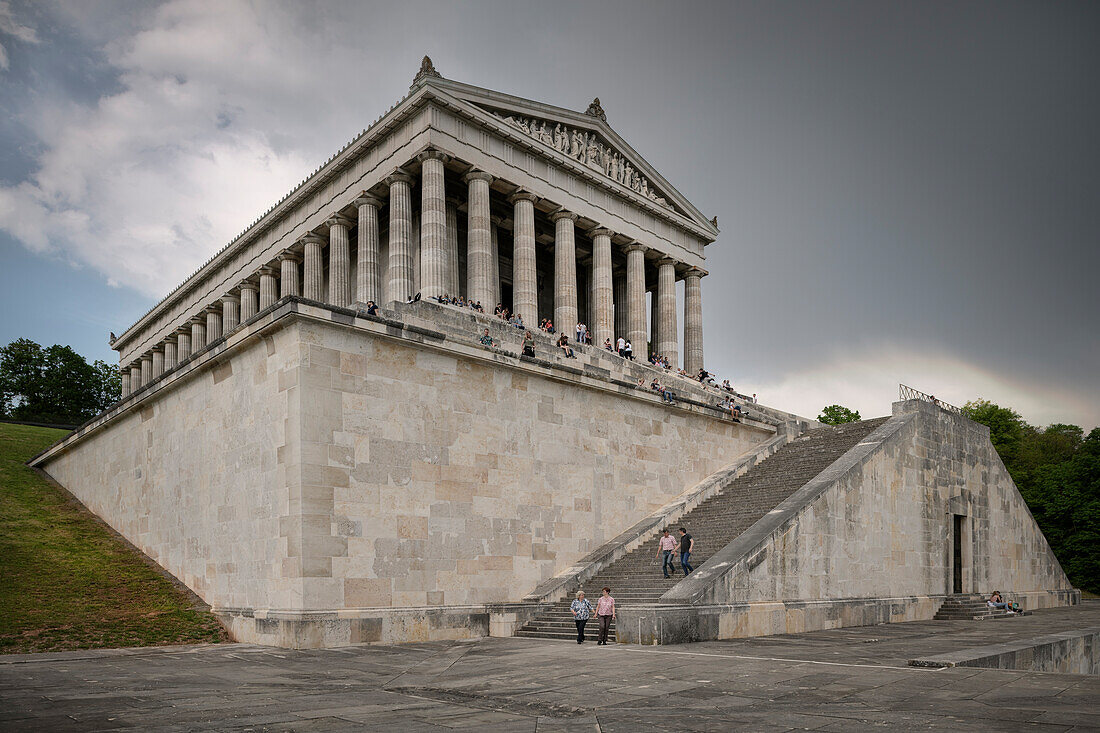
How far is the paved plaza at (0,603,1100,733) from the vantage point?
321 inches

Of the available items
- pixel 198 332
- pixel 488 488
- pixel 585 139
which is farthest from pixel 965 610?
pixel 198 332

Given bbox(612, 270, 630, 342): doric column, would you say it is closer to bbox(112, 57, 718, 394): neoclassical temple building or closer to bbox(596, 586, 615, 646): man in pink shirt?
bbox(112, 57, 718, 394): neoclassical temple building

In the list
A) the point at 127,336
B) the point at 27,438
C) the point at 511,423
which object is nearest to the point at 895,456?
the point at 511,423

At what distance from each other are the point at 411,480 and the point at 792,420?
20.4 meters

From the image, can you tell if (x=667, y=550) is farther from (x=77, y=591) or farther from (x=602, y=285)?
(x=602, y=285)

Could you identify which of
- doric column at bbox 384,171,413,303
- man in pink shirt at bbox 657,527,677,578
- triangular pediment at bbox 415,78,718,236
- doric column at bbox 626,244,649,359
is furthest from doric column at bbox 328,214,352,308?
man in pink shirt at bbox 657,527,677,578

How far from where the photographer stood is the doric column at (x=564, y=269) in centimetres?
4544

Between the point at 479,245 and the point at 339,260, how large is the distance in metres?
9.58

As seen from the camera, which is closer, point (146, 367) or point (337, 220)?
point (337, 220)

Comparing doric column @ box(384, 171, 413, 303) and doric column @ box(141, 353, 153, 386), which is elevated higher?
doric column @ box(384, 171, 413, 303)

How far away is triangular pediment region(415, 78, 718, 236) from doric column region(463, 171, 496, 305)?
4.15 m

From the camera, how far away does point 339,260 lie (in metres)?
45.4

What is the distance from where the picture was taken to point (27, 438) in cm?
3566

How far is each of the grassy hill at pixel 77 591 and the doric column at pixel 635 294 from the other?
108 feet
